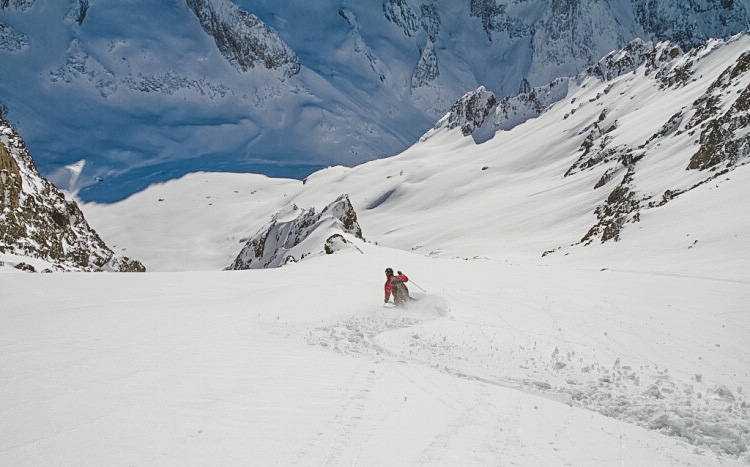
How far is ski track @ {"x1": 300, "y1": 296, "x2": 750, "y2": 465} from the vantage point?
278 inches

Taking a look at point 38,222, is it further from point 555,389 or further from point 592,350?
point 555,389

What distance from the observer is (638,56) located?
120m

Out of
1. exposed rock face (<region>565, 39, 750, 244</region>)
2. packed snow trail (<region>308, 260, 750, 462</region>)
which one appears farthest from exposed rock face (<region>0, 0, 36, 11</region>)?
packed snow trail (<region>308, 260, 750, 462</region>)

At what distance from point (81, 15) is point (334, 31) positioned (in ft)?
269

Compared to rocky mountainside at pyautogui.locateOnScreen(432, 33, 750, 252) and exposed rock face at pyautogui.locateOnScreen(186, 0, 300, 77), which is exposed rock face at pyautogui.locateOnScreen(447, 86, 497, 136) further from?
exposed rock face at pyautogui.locateOnScreen(186, 0, 300, 77)

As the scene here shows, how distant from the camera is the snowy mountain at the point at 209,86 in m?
133

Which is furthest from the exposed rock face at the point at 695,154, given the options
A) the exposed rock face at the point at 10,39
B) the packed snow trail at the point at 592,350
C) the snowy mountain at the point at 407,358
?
the exposed rock face at the point at 10,39

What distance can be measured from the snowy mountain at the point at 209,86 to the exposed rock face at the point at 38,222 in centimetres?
7835

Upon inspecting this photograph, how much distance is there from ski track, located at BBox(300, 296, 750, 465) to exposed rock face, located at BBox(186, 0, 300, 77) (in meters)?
179

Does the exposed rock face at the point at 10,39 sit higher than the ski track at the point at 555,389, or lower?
higher

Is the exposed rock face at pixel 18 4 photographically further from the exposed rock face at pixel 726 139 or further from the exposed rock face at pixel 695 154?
the exposed rock face at pixel 726 139

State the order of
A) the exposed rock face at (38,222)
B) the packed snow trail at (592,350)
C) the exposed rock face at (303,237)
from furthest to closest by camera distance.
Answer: the exposed rock face at (303,237)
the exposed rock face at (38,222)
the packed snow trail at (592,350)

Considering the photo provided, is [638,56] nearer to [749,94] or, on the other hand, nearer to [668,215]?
[749,94]

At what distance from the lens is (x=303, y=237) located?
134 feet
